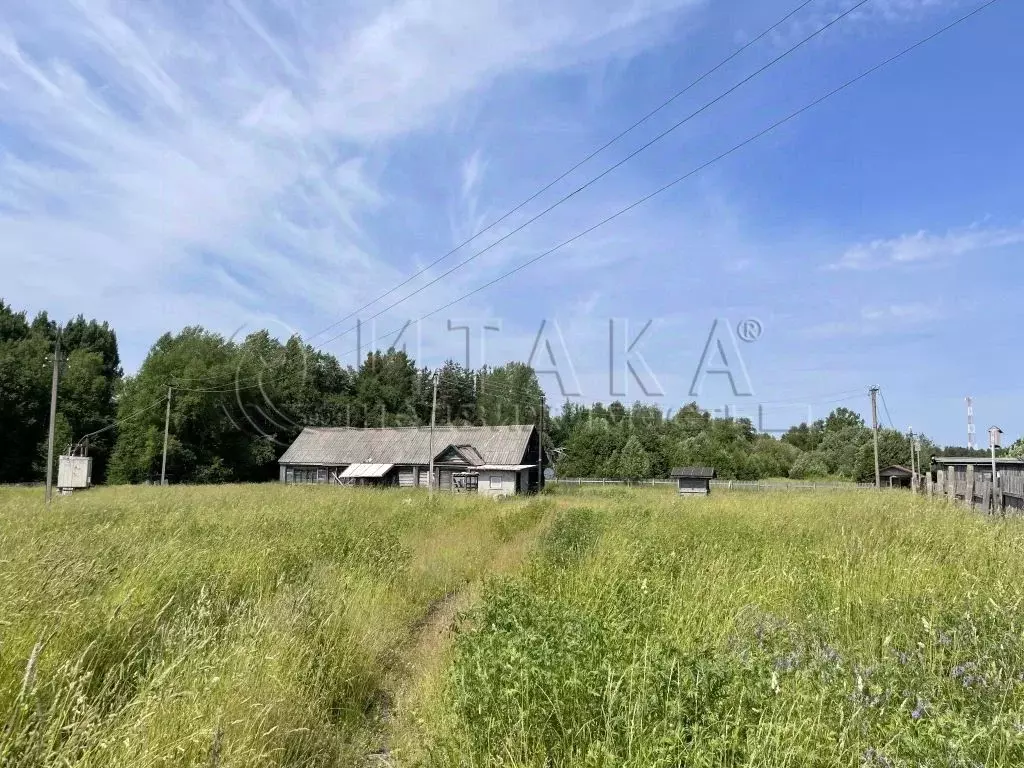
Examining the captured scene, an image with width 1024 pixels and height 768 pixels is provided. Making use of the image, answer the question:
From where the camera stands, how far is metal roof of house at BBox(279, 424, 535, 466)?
39.2 metres

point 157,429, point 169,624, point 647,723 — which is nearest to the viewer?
point 647,723

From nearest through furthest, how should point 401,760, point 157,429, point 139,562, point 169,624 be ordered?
point 401,760 < point 169,624 < point 139,562 < point 157,429

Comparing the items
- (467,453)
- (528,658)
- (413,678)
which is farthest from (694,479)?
(528,658)

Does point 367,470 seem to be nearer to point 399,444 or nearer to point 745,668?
point 399,444

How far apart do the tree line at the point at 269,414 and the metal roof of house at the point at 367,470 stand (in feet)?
26.4

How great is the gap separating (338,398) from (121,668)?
2611 inches

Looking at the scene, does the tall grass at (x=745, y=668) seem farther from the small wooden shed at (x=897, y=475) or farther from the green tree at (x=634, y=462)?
the small wooden shed at (x=897, y=475)

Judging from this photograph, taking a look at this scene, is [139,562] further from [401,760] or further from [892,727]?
[892,727]

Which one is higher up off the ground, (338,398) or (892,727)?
(338,398)

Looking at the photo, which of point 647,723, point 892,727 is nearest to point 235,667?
point 647,723

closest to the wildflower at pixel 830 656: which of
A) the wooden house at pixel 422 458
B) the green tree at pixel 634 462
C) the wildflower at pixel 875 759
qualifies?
the wildflower at pixel 875 759

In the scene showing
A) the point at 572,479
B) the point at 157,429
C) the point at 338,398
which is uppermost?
the point at 338,398

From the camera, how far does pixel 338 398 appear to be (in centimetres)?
6712

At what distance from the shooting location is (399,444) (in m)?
42.7
